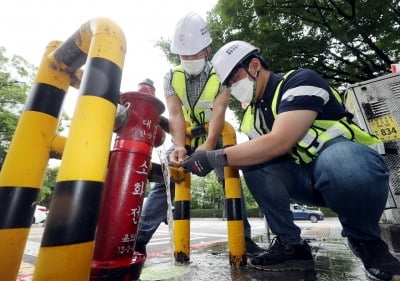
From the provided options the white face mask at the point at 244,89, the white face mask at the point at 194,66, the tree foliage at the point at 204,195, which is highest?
the tree foliage at the point at 204,195

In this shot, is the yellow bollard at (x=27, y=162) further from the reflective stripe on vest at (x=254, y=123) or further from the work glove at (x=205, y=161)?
the reflective stripe on vest at (x=254, y=123)

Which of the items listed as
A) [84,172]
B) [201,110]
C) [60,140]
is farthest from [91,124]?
[201,110]

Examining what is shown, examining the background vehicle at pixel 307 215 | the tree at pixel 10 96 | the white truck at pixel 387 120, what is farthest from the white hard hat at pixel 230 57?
the background vehicle at pixel 307 215

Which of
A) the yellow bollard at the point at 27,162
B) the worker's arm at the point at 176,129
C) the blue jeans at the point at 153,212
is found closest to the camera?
the yellow bollard at the point at 27,162

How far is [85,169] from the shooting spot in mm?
884

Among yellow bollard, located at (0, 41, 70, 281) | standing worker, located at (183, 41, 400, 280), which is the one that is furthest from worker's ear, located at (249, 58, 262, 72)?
yellow bollard, located at (0, 41, 70, 281)

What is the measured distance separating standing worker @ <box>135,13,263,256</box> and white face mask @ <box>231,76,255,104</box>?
13.9 inches

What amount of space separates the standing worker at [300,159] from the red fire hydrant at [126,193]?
422 mm

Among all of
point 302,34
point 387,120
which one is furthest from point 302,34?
point 387,120

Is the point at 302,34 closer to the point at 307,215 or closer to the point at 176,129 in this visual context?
the point at 176,129

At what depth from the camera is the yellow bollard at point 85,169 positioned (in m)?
0.81

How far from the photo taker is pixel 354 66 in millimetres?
6969

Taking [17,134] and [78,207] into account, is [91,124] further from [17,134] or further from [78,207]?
[17,134]

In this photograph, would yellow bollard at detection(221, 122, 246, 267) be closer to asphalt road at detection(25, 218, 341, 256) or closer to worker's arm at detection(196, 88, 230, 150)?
worker's arm at detection(196, 88, 230, 150)
